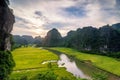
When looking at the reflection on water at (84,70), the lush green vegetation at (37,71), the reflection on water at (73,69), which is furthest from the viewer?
the reflection on water at (73,69)

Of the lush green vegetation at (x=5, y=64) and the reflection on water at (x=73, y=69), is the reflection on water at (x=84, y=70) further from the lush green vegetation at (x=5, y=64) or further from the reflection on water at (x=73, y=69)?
the lush green vegetation at (x=5, y=64)

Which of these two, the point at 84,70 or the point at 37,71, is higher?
the point at 37,71

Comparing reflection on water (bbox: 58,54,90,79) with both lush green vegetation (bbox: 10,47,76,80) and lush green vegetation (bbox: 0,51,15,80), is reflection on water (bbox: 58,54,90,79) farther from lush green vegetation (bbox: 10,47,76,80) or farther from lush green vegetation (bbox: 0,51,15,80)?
lush green vegetation (bbox: 0,51,15,80)

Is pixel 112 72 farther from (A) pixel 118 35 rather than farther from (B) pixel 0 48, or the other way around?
(A) pixel 118 35

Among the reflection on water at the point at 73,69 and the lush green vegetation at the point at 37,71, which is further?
the reflection on water at the point at 73,69

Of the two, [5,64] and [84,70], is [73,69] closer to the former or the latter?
[84,70]

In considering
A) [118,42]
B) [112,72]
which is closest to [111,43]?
[118,42]

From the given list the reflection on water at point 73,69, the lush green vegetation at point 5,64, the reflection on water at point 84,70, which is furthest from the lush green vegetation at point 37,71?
the lush green vegetation at point 5,64

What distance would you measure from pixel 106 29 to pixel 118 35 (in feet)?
36.8

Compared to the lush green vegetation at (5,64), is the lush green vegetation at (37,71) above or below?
below

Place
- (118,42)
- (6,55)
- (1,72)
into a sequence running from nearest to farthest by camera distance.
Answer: (1,72), (6,55), (118,42)

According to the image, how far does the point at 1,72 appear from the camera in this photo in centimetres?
3591

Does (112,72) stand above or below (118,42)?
below

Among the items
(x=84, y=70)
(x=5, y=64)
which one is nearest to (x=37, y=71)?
(x=84, y=70)
